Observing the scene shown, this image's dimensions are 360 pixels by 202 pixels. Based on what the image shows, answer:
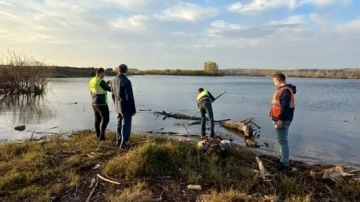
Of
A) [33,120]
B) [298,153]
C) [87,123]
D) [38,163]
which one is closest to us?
[38,163]

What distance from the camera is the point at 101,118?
8727mm

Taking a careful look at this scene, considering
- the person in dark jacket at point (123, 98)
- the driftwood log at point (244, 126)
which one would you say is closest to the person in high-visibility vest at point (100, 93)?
the person in dark jacket at point (123, 98)

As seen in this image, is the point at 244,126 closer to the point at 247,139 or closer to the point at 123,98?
the point at 247,139

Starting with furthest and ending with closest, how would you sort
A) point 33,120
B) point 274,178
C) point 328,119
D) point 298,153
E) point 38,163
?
1. point 328,119
2. point 33,120
3. point 298,153
4. point 38,163
5. point 274,178

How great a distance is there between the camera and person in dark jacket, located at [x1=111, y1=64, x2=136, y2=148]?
24.5 ft

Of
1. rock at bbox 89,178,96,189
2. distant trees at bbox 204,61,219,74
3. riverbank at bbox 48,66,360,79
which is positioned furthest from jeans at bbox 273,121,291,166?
distant trees at bbox 204,61,219,74

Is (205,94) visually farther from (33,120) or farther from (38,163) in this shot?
(33,120)

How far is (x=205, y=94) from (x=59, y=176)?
6.38m

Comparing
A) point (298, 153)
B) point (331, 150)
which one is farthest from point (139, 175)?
point (331, 150)

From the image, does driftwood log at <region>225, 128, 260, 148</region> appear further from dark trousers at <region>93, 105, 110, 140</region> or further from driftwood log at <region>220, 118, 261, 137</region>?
dark trousers at <region>93, 105, 110, 140</region>

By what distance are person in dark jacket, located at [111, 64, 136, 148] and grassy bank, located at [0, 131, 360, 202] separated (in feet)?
1.91

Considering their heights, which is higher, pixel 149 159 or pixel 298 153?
pixel 149 159

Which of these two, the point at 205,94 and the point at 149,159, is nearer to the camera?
the point at 149,159

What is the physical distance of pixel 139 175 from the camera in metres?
6.18
